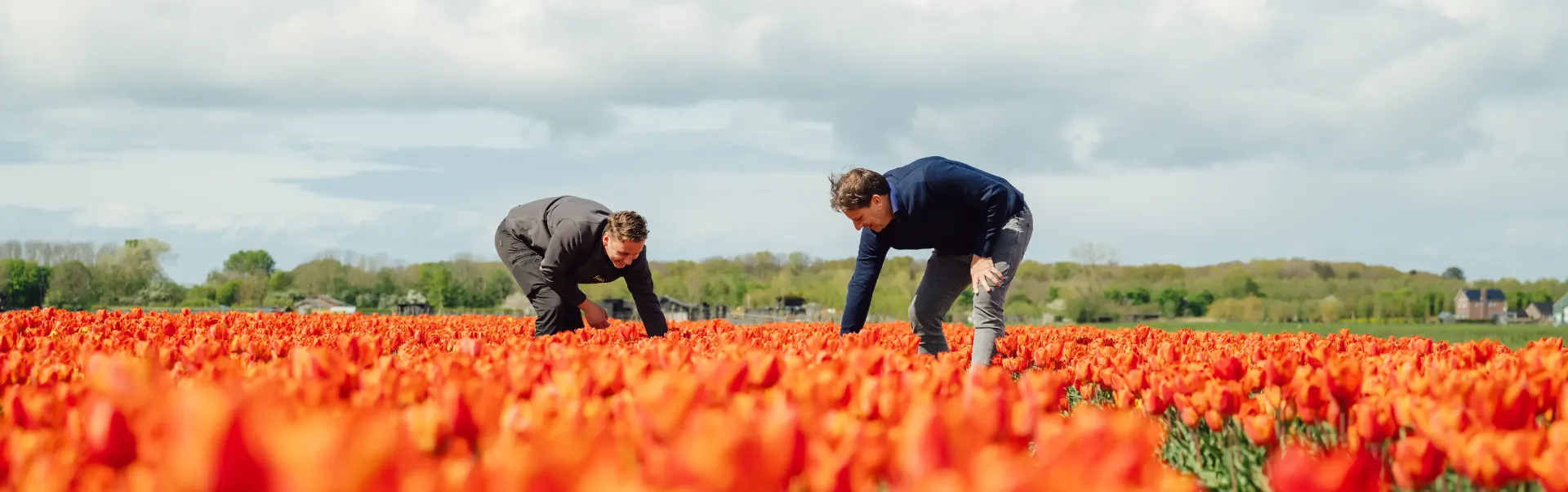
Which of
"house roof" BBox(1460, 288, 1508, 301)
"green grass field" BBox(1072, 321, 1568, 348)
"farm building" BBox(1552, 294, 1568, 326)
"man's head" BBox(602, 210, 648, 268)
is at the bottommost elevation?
"green grass field" BBox(1072, 321, 1568, 348)

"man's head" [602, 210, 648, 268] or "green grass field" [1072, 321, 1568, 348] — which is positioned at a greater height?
"man's head" [602, 210, 648, 268]

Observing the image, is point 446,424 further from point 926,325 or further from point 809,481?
point 926,325

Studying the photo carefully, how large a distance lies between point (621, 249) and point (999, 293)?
2640 mm

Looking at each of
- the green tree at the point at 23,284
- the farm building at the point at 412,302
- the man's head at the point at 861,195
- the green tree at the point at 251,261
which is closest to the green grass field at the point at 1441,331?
the man's head at the point at 861,195

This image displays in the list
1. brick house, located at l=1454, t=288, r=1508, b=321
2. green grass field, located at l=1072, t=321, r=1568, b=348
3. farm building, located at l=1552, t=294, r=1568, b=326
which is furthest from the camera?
brick house, located at l=1454, t=288, r=1508, b=321

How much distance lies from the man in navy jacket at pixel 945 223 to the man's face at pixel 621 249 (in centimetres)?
152

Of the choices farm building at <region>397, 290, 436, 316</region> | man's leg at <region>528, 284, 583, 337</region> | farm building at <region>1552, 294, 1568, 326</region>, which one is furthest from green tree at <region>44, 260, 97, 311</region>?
farm building at <region>1552, 294, 1568, 326</region>

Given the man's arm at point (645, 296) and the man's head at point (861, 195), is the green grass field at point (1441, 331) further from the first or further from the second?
the man's head at point (861, 195)

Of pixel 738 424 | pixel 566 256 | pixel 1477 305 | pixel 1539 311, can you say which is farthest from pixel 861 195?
pixel 1539 311

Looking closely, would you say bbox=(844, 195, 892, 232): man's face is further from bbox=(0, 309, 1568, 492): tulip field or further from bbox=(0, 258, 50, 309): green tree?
bbox=(0, 258, 50, 309): green tree

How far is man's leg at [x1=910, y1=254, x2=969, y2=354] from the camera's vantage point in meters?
8.15

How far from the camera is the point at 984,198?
291 inches

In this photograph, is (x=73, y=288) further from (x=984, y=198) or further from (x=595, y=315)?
(x=984, y=198)

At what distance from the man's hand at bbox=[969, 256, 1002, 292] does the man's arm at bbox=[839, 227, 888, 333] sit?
74 cm
